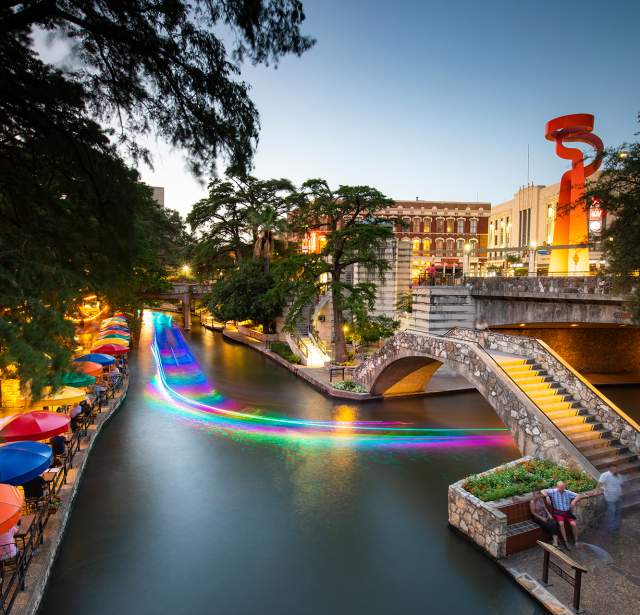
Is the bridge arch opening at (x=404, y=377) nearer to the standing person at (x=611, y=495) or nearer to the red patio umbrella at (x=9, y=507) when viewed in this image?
the standing person at (x=611, y=495)

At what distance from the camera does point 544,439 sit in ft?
42.1

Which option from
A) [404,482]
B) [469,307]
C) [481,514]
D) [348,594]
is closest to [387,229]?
[469,307]

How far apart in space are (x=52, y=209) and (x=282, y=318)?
1347 inches

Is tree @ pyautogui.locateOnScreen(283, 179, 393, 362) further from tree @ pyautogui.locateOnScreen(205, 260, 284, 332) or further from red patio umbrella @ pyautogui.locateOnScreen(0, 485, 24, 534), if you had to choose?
→ red patio umbrella @ pyautogui.locateOnScreen(0, 485, 24, 534)

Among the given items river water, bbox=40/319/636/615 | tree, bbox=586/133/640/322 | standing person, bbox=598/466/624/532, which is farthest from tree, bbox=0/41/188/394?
tree, bbox=586/133/640/322

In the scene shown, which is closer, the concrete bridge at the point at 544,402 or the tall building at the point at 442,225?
the concrete bridge at the point at 544,402

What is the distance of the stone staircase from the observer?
40.7 feet

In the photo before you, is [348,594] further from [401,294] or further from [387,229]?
[401,294]

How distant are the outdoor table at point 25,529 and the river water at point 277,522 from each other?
1.05 metres

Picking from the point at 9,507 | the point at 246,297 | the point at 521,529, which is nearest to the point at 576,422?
the point at 521,529

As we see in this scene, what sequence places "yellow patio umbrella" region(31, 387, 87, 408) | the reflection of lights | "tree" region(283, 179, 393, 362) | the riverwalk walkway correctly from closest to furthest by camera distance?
the riverwalk walkway, "yellow patio umbrella" region(31, 387, 87, 408), the reflection of lights, "tree" region(283, 179, 393, 362)

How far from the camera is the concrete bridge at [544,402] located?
12.7 m

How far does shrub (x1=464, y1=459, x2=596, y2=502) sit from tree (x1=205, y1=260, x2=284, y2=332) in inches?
1200

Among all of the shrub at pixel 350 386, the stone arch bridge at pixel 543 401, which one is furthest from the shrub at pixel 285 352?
the stone arch bridge at pixel 543 401
